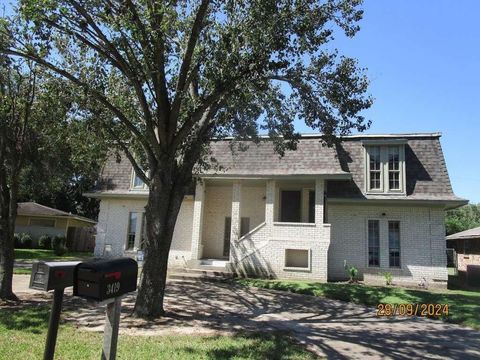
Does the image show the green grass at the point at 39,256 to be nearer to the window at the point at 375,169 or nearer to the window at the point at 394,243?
the window at the point at 375,169

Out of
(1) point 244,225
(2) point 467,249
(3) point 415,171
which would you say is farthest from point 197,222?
(2) point 467,249

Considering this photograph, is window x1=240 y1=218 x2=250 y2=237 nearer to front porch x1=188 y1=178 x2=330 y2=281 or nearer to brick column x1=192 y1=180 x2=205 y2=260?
front porch x1=188 y1=178 x2=330 y2=281

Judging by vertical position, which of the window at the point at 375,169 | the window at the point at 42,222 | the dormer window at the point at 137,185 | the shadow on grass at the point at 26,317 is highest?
the window at the point at 375,169

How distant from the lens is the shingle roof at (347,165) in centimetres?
1778

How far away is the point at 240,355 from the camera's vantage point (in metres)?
6.46

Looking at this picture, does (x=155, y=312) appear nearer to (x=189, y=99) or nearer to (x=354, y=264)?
(x=189, y=99)

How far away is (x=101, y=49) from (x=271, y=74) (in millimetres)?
3871

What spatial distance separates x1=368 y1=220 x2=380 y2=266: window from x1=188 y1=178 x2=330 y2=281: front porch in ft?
7.16

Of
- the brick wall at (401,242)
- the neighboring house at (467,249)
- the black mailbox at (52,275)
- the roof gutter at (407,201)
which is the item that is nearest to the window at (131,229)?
the brick wall at (401,242)

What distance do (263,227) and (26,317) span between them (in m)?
11.5

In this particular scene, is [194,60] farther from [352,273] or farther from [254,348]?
[352,273]

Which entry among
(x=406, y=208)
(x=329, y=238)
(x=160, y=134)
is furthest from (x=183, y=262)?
(x=160, y=134)
